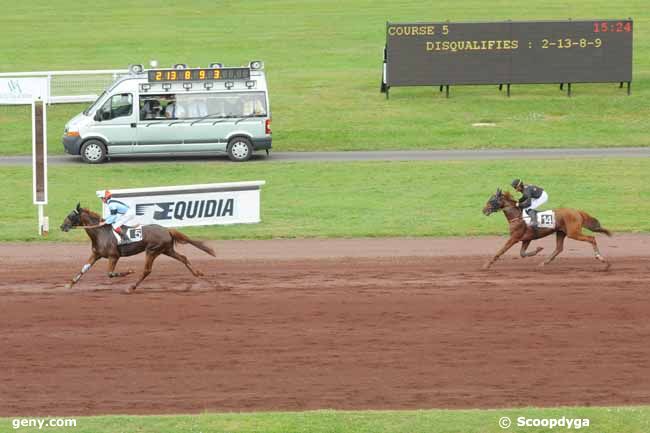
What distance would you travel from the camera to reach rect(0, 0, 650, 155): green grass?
36.4 metres

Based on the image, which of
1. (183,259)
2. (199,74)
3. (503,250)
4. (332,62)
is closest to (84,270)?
(183,259)

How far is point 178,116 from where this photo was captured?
32.1 meters

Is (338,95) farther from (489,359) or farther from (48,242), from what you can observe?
(489,359)

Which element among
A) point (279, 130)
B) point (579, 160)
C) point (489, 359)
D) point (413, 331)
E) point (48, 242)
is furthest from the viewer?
point (279, 130)

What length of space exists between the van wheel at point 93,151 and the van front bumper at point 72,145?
16 centimetres

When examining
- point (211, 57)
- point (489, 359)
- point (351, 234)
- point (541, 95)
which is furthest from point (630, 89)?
point (489, 359)

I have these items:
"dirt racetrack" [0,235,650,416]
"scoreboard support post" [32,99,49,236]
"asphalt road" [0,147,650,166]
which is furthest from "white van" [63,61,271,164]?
"dirt racetrack" [0,235,650,416]

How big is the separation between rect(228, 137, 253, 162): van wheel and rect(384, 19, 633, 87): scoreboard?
27.9ft

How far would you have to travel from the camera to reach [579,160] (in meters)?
31.9

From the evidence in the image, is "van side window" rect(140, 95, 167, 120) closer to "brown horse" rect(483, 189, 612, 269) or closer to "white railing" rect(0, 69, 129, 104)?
"white railing" rect(0, 69, 129, 104)

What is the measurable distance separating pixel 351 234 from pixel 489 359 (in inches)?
331

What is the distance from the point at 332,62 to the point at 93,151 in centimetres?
1810

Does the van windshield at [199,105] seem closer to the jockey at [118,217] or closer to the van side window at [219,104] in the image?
the van side window at [219,104]

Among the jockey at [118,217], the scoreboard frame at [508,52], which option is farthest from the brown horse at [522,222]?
the scoreboard frame at [508,52]
